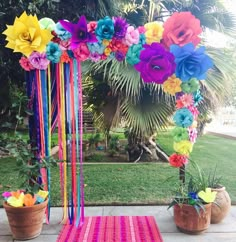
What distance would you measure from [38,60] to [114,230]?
1852 millimetres

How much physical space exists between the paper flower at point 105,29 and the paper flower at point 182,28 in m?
0.52

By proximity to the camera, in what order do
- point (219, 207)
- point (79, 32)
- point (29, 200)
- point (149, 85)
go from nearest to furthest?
point (79, 32) < point (29, 200) < point (219, 207) < point (149, 85)

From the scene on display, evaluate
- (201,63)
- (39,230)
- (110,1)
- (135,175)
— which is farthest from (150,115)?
(39,230)

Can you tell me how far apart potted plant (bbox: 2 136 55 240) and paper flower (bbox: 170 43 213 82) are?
1.55m

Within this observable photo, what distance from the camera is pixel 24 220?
2.74m

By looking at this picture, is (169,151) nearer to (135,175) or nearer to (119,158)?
(119,158)

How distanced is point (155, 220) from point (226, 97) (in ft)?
9.62

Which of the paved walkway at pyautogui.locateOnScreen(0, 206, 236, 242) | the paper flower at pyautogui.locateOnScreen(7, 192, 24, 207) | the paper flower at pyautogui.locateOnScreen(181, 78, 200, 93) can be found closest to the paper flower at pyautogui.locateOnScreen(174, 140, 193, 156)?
the paper flower at pyautogui.locateOnScreen(181, 78, 200, 93)

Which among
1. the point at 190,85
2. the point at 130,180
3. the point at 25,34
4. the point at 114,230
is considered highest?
the point at 25,34

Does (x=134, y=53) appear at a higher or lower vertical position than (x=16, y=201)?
higher

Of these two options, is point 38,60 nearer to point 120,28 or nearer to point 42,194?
point 120,28

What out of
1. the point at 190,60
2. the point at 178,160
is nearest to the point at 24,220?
the point at 178,160

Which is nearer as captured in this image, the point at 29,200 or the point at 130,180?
the point at 29,200

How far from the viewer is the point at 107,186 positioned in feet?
15.0
